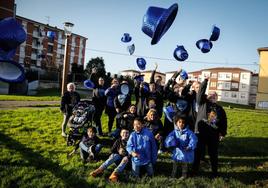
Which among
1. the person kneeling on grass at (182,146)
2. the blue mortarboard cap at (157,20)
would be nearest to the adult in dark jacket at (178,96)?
the person kneeling on grass at (182,146)

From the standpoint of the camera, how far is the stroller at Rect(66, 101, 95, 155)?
7.91 meters

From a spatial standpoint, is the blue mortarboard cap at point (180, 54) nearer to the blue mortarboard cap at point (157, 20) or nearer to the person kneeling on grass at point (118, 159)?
the person kneeling on grass at point (118, 159)

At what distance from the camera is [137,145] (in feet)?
20.6

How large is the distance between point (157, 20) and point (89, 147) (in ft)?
12.8

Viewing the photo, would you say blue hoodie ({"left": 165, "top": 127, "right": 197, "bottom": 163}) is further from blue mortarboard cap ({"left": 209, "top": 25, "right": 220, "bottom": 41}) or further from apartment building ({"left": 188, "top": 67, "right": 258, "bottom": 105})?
apartment building ({"left": 188, "top": 67, "right": 258, "bottom": 105})

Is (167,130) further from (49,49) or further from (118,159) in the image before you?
(49,49)

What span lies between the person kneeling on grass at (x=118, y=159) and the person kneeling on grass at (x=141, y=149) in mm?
241

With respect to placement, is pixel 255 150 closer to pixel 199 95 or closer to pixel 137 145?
pixel 199 95

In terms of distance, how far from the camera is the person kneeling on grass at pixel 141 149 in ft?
20.2

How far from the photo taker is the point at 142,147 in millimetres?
6246

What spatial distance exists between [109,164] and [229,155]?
→ 159 inches

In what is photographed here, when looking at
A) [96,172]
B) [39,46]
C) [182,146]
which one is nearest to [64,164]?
[96,172]

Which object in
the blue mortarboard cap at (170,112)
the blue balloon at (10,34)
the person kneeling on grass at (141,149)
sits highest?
the blue balloon at (10,34)

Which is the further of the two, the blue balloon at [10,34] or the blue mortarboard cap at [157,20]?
the blue mortarboard cap at [157,20]
